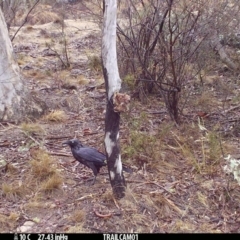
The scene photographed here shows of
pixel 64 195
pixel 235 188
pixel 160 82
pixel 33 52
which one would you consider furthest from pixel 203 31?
pixel 33 52

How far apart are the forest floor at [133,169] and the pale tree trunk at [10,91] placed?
18 centimetres

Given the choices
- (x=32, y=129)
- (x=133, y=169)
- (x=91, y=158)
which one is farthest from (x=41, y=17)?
(x=91, y=158)

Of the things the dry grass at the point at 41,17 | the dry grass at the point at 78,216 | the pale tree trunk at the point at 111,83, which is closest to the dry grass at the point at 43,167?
the dry grass at the point at 78,216

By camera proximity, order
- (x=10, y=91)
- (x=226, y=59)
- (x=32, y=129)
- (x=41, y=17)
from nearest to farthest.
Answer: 1. (x=32, y=129)
2. (x=10, y=91)
3. (x=226, y=59)
4. (x=41, y=17)

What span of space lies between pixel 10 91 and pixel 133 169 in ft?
7.47

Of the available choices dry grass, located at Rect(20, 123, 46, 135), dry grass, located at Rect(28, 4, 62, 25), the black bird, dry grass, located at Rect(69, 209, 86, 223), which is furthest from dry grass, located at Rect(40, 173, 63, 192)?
dry grass, located at Rect(28, 4, 62, 25)

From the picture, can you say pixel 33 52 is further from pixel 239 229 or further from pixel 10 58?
pixel 239 229

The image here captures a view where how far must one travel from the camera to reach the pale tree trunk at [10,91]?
6.69 m

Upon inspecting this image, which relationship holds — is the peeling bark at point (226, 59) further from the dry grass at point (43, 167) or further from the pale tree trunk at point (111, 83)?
the pale tree trunk at point (111, 83)

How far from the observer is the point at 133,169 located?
17.6 ft

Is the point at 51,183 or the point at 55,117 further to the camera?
the point at 55,117

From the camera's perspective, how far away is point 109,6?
422 centimetres

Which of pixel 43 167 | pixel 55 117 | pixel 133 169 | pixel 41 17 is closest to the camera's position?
pixel 43 167

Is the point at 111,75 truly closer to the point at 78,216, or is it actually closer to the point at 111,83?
A: the point at 111,83
